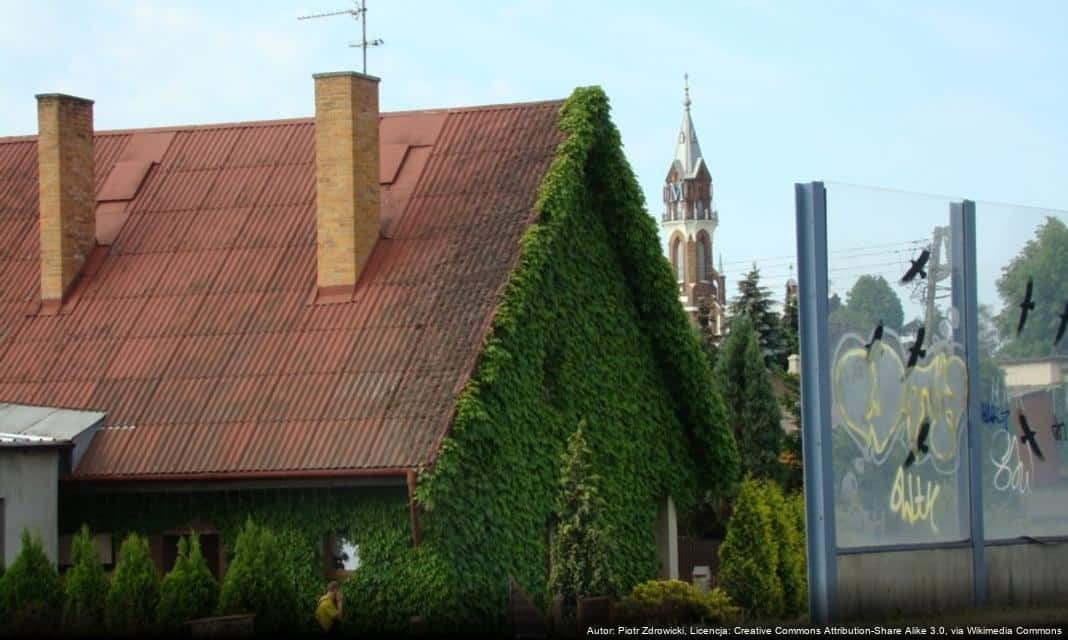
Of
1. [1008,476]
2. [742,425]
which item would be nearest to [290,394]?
[1008,476]

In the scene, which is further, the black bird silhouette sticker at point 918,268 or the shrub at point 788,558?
the shrub at point 788,558

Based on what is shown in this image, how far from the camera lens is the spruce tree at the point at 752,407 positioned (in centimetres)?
5003

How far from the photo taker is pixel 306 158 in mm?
33688

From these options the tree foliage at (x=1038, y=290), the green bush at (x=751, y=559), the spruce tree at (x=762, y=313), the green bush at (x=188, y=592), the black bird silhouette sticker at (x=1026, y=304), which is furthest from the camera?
the spruce tree at (x=762, y=313)

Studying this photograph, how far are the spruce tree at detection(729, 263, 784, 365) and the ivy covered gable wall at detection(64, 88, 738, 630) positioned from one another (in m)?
33.9

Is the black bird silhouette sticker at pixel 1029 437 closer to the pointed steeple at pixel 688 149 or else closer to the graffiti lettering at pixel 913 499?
the graffiti lettering at pixel 913 499

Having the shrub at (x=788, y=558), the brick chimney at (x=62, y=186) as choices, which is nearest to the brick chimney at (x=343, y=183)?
the brick chimney at (x=62, y=186)

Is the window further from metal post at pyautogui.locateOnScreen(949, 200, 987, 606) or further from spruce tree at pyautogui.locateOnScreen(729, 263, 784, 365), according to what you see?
spruce tree at pyautogui.locateOnScreen(729, 263, 784, 365)

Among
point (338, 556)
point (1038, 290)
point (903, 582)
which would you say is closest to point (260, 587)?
point (338, 556)

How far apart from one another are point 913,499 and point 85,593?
10.3 meters

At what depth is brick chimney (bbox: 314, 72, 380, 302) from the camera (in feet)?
100

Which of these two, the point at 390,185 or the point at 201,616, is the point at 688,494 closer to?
the point at 390,185

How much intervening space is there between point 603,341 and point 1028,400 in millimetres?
7715

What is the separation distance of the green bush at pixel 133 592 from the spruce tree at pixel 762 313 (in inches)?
1679
